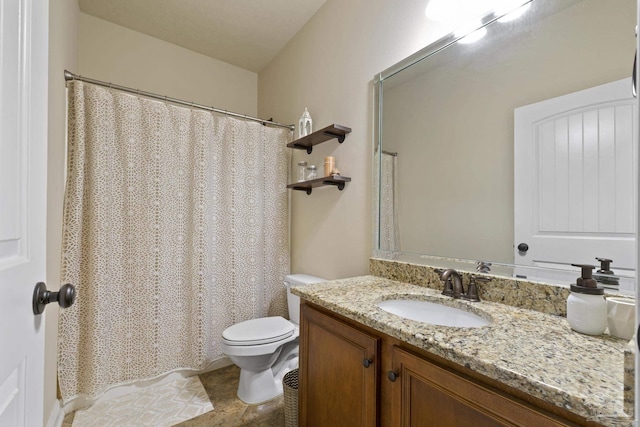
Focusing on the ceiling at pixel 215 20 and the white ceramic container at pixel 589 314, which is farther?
the ceiling at pixel 215 20

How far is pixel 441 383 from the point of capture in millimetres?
697

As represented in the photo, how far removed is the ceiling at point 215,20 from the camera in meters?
1.99

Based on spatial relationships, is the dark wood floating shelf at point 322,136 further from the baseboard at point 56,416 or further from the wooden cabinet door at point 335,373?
the baseboard at point 56,416

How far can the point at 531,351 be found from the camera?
0.66 meters

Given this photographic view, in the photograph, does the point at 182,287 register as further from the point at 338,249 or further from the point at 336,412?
the point at 336,412

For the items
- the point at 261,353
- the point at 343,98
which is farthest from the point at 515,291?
the point at 343,98

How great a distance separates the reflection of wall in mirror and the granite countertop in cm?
30

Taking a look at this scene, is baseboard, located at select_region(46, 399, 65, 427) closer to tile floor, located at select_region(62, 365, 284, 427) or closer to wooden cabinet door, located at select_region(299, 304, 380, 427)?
tile floor, located at select_region(62, 365, 284, 427)

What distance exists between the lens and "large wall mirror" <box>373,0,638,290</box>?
83 centimetres

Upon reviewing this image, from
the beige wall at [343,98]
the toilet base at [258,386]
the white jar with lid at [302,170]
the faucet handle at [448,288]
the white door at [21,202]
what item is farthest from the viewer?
the white jar with lid at [302,170]

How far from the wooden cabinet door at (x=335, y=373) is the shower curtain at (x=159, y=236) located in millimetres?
1059

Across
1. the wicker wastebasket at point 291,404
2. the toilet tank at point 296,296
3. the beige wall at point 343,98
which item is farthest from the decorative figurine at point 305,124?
the wicker wastebasket at point 291,404

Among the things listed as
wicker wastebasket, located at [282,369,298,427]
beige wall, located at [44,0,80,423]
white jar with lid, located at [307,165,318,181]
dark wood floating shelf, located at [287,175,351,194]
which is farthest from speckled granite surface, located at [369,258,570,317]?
beige wall, located at [44,0,80,423]

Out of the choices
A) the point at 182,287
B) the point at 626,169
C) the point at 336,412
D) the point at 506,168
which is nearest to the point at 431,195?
the point at 506,168
